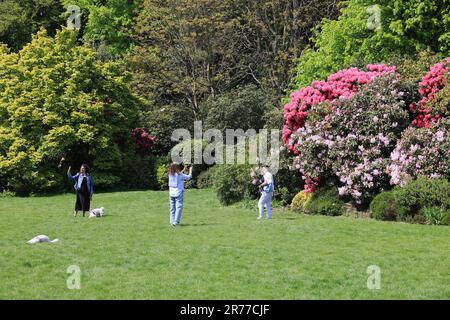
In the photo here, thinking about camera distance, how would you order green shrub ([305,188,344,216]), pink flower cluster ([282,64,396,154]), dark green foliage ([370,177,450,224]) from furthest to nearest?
pink flower cluster ([282,64,396,154])
green shrub ([305,188,344,216])
dark green foliage ([370,177,450,224])

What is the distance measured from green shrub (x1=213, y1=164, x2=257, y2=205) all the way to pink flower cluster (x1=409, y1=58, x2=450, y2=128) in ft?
22.8

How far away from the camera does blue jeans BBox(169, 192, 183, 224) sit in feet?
64.3

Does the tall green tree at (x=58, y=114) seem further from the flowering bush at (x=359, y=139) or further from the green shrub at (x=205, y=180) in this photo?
the flowering bush at (x=359, y=139)

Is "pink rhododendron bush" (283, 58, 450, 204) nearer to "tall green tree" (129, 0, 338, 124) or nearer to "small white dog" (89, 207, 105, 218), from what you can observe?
"small white dog" (89, 207, 105, 218)

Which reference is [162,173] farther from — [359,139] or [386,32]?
[359,139]

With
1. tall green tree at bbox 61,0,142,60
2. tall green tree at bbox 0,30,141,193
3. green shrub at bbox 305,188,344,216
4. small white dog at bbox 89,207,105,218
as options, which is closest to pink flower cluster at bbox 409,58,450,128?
green shrub at bbox 305,188,344,216

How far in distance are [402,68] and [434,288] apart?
1569 cm

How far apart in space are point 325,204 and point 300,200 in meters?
1.69

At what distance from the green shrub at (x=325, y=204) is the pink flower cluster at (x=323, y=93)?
2013 millimetres

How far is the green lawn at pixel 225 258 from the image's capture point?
1110cm

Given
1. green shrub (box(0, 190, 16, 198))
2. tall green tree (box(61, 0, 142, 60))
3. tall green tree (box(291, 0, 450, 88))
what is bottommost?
green shrub (box(0, 190, 16, 198))

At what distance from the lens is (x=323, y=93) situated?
26031mm

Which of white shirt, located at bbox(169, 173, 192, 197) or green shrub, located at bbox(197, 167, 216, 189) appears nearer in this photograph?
white shirt, located at bbox(169, 173, 192, 197)
